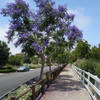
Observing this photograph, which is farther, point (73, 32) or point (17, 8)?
point (73, 32)

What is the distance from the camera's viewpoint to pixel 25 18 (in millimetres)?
12266

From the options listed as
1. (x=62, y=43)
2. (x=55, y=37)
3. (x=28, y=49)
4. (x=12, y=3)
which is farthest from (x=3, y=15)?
(x=62, y=43)

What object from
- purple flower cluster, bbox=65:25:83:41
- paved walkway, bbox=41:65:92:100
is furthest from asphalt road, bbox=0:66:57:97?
purple flower cluster, bbox=65:25:83:41

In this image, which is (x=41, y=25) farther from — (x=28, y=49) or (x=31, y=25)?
(x=28, y=49)

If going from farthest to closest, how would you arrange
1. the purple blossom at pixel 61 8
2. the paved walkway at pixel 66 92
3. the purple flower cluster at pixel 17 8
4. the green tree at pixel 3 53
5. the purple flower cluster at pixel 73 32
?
the green tree at pixel 3 53
the purple flower cluster at pixel 73 32
the purple blossom at pixel 61 8
the purple flower cluster at pixel 17 8
the paved walkway at pixel 66 92

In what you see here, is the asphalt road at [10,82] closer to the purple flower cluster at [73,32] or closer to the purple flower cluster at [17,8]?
the purple flower cluster at [17,8]

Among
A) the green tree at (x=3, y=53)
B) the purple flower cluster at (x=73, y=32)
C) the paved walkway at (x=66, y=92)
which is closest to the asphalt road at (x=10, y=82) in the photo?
the paved walkway at (x=66, y=92)

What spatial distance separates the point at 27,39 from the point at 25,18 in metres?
1.63

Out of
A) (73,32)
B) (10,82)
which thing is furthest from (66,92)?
(10,82)

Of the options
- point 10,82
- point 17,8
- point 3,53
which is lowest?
point 10,82

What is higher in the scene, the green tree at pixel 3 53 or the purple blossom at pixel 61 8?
the purple blossom at pixel 61 8

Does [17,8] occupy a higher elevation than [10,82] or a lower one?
higher

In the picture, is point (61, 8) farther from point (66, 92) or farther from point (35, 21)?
point (66, 92)

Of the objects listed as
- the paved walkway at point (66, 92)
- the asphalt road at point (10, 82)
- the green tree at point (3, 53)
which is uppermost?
the green tree at point (3, 53)
